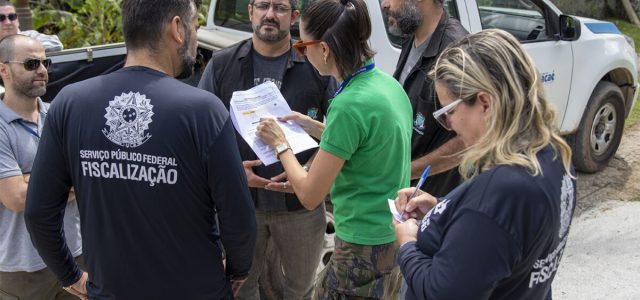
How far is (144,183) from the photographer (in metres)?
2.20

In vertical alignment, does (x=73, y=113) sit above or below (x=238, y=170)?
above

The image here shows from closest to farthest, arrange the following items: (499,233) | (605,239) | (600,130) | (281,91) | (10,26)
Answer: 1. (499,233)
2. (281,91)
3. (10,26)
4. (605,239)
5. (600,130)

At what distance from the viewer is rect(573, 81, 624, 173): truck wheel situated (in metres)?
6.49

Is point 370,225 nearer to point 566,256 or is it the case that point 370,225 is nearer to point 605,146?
point 566,256

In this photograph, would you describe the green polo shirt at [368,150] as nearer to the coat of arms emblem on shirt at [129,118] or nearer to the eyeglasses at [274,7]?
the coat of arms emblem on shirt at [129,118]

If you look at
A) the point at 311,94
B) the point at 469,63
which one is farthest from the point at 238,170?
the point at 311,94

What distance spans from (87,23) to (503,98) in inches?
322

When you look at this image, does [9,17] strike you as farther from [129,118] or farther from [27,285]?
[129,118]

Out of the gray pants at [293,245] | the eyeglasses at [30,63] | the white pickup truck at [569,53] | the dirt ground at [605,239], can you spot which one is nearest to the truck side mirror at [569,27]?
the white pickup truck at [569,53]

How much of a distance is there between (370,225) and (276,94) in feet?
2.76

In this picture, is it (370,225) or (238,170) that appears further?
(370,225)

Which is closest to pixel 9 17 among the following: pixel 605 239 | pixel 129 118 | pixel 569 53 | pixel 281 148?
pixel 281 148

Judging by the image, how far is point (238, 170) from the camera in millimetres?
2283

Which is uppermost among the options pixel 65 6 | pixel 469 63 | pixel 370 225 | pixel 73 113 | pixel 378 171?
pixel 469 63
